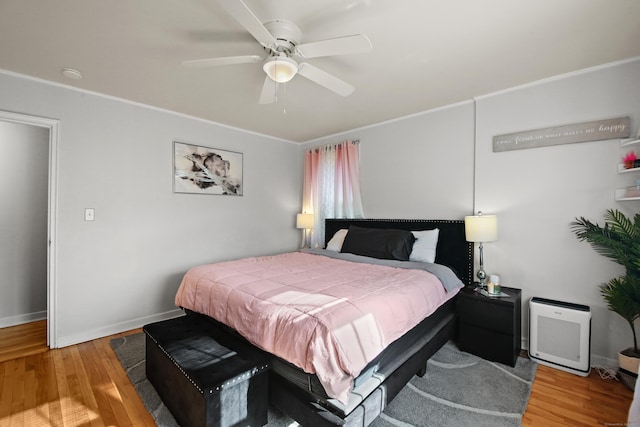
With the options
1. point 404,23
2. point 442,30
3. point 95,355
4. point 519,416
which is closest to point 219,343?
point 95,355

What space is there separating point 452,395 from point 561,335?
1111mm

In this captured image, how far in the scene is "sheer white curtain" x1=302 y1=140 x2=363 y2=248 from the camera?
13.1ft

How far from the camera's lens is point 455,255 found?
9.80 ft

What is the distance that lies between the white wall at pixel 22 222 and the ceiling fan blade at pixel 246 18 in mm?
3406

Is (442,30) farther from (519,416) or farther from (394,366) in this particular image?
(519,416)

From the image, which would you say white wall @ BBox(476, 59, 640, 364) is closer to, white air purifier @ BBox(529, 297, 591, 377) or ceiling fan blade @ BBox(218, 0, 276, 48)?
white air purifier @ BBox(529, 297, 591, 377)

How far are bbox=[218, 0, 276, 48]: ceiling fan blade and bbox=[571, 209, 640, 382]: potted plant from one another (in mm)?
2769

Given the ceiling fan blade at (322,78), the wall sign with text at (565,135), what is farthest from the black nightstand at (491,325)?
the ceiling fan blade at (322,78)

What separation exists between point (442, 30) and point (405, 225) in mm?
2097

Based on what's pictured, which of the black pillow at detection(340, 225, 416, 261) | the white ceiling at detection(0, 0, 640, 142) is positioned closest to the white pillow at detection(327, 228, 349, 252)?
the black pillow at detection(340, 225, 416, 261)

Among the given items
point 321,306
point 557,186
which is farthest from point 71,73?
point 557,186

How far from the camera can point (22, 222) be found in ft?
10.8

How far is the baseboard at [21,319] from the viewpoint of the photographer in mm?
3158

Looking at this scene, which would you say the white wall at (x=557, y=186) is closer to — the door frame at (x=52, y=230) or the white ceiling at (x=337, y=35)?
the white ceiling at (x=337, y=35)
